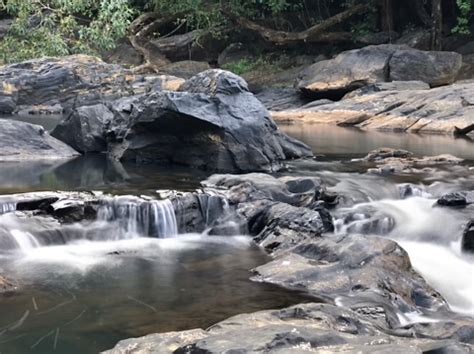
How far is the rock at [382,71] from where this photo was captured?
21.3m

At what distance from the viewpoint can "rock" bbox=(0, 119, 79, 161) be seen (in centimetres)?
1141

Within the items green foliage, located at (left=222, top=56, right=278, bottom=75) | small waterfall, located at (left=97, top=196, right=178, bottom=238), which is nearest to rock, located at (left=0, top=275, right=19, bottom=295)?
small waterfall, located at (left=97, top=196, right=178, bottom=238)

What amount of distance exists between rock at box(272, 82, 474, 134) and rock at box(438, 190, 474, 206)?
8.26 metres

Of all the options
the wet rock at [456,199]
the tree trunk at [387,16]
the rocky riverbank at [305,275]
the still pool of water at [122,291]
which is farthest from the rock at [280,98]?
the still pool of water at [122,291]

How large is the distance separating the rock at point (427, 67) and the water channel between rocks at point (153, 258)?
34.8ft

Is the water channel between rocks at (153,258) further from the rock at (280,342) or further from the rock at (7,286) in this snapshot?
the rock at (280,342)

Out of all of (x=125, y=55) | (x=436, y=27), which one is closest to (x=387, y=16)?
(x=436, y=27)

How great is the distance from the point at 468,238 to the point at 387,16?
783 inches

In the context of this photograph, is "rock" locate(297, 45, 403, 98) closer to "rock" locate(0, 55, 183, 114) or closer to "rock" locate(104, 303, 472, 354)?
"rock" locate(0, 55, 183, 114)

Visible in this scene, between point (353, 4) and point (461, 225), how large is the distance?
1938 centimetres

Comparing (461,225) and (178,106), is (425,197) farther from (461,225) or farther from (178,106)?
(178,106)

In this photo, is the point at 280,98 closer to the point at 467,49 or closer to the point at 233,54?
the point at 233,54

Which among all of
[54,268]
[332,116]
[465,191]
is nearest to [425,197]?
[465,191]

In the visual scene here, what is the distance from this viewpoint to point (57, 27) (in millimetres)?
20094
